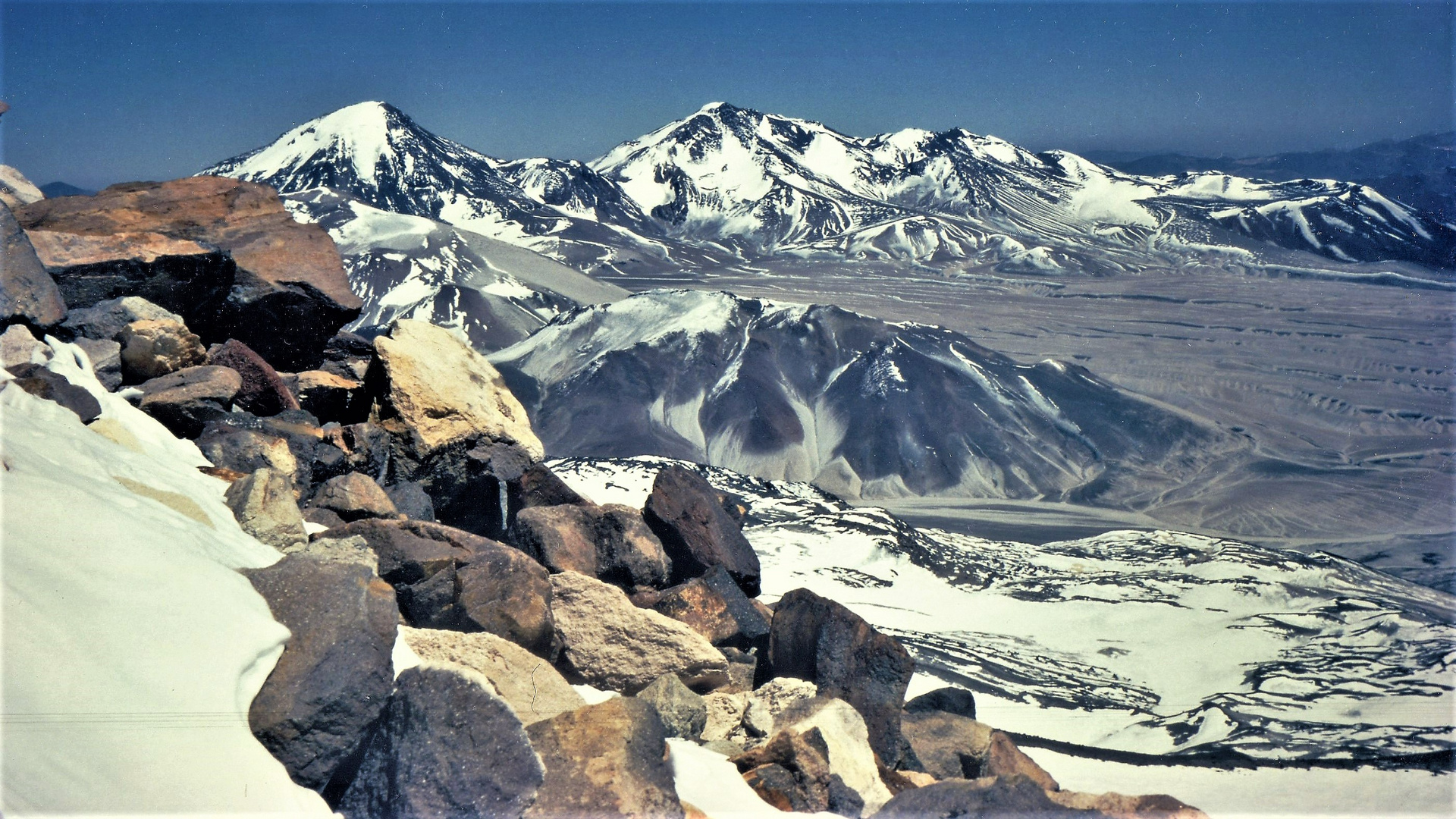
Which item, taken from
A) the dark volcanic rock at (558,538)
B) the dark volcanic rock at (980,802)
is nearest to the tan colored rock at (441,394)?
the dark volcanic rock at (558,538)

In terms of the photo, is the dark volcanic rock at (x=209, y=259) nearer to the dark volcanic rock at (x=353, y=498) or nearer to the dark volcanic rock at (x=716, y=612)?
the dark volcanic rock at (x=353, y=498)

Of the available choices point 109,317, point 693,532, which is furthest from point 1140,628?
point 109,317

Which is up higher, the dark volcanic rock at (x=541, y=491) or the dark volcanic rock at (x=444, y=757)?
the dark volcanic rock at (x=541, y=491)

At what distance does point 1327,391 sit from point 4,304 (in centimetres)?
9252

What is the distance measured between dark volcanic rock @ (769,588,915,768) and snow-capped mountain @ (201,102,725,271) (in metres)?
133

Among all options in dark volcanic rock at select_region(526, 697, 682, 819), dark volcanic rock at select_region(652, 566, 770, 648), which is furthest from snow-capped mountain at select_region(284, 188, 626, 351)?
dark volcanic rock at select_region(526, 697, 682, 819)

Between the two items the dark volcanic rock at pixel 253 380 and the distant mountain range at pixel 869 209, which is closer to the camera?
the dark volcanic rock at pixel 253 380

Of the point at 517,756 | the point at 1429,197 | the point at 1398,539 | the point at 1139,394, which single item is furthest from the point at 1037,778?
the point at 1429,197

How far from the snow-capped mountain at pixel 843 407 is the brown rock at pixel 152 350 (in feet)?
179

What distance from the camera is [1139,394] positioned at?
255 feet

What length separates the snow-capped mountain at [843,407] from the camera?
65812 millimetres

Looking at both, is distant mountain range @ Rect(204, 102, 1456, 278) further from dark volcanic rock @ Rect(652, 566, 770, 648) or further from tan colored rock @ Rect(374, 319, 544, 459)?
dark volcanic rock @ Rect(652, 566, 770, 648)

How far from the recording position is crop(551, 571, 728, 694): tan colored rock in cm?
448

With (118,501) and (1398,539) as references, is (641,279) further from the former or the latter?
(118,501)
